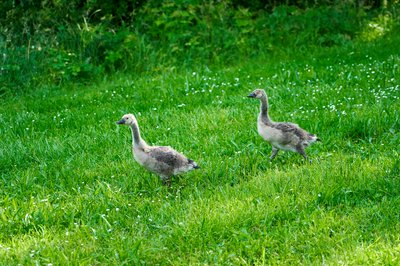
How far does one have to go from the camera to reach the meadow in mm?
5703

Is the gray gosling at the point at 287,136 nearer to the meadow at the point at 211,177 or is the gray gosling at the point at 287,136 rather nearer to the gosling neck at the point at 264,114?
the gosling neck at the point at 264,114

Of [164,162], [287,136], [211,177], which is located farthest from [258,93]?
[164,162]

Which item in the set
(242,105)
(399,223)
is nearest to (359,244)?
(399,223)

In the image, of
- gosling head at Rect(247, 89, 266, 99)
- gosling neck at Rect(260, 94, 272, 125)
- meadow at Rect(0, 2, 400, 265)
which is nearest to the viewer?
meadow at Rect(0, 2, 400, 265)

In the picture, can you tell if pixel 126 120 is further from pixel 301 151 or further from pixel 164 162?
pixel 301 151

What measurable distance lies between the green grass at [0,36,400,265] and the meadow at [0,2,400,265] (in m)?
0.02

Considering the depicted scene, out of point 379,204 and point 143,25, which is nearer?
point 379,204

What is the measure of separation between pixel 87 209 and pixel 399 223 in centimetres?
309

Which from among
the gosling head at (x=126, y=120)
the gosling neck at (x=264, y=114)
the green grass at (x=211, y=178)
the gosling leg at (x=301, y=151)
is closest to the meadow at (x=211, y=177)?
the green grass at (x=211, y=178)

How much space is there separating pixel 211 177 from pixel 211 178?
13 millimetres

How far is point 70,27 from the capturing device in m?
14.3

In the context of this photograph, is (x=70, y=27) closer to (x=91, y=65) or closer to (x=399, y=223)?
(x=91, y=65)

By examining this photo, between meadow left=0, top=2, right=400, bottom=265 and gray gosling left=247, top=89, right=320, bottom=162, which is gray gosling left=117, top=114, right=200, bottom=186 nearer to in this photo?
meadow left=0, top=2, right=400, bottom=265

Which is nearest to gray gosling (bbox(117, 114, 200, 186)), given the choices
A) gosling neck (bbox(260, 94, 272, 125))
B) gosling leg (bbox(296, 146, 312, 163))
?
gosling neck (bbox(260, 94, 272, 125))
